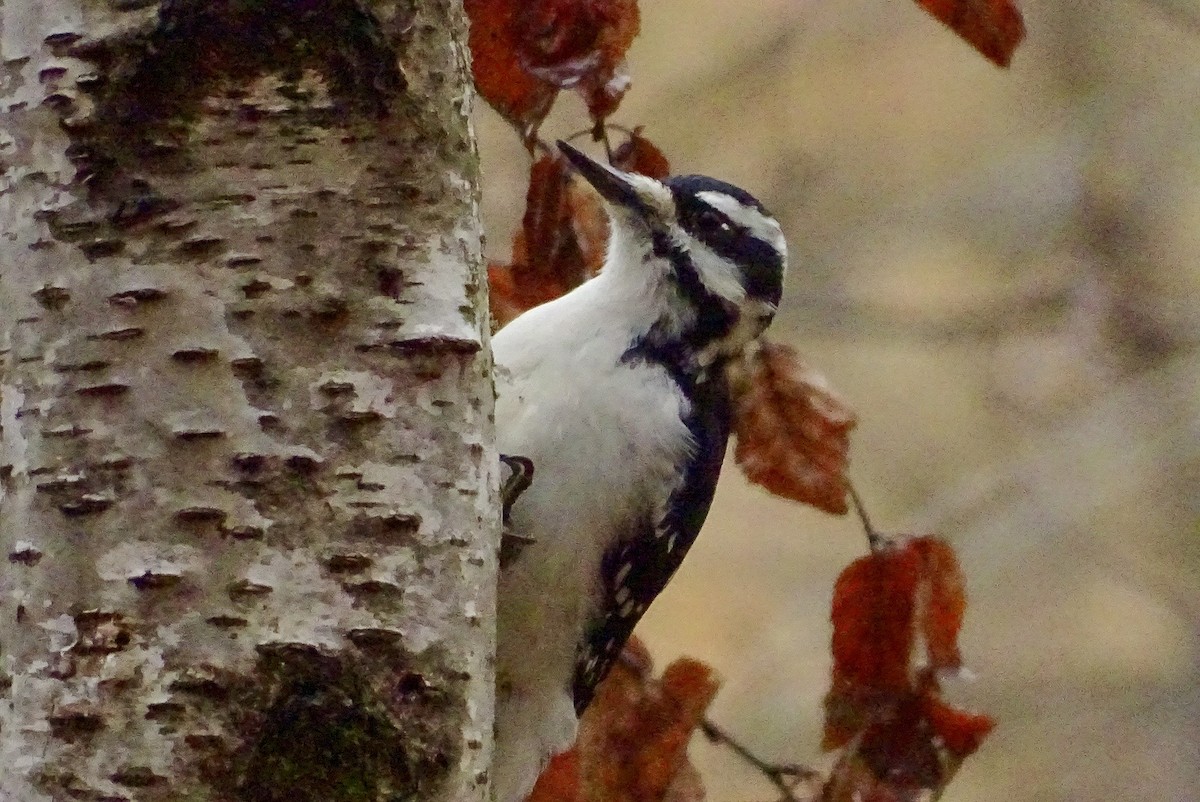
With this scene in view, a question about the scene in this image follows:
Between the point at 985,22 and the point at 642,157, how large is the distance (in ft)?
1.72

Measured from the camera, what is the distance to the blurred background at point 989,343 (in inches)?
207

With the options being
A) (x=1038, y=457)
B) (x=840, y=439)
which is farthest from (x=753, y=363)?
(x=1038, y=457)

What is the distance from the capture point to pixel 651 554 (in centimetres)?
218

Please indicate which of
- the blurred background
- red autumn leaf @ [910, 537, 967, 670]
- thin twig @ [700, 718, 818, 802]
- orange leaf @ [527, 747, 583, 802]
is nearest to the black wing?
orange leaf @ [527, 747, 583, 802]

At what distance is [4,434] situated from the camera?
3.87 feet

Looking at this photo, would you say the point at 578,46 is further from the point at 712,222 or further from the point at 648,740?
the point at 648,740

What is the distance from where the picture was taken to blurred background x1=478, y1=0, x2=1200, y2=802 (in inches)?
207

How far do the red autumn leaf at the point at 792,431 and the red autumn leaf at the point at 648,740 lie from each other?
0.93 feet

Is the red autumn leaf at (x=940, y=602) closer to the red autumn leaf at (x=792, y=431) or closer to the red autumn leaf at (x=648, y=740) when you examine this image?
the red autumn leaf at (x=792, y=431)

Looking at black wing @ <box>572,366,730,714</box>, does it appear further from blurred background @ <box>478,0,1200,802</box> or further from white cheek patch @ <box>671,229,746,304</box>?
blurred background @ <box>478,0,1200,802</box>

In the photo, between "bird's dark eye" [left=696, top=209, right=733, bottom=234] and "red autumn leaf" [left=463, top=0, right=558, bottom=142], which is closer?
"red autumn leaf" [left=463, top=0, right=558, bottom=142]

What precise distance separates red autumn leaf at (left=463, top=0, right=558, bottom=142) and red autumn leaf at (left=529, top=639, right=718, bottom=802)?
765mm

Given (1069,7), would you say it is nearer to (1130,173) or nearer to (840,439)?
(1130,173)

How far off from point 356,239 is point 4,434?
33 centimetres
